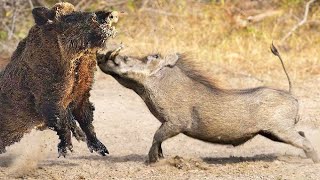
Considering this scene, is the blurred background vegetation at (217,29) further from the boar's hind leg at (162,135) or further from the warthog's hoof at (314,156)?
the boar's hind leg at (162,135)

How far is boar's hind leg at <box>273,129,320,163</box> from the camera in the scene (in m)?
7.07

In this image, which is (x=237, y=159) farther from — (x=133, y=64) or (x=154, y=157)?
(x=133, y=64)

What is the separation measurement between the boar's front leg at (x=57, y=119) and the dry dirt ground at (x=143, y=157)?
20.2 inches

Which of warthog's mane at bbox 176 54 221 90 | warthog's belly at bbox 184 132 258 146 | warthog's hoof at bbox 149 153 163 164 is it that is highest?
warthog's mane at bbox 176 54 221 90

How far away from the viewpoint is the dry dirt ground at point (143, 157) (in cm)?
680

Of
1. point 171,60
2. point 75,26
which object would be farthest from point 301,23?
point 75,26

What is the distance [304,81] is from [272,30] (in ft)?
7.18

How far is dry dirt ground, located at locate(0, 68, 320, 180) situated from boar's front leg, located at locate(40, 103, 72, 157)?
0.51m

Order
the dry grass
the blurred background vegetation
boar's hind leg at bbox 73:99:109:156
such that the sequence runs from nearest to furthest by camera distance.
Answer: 1. boar's hind leg at bbox 73:99:109:156
2. the dry grass
3. the blurred background vegetation

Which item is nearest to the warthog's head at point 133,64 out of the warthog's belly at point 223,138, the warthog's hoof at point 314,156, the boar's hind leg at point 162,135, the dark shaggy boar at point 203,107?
the dark shaggy boar at point 203,107

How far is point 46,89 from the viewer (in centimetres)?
632

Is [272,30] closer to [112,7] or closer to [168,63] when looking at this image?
[112,7]

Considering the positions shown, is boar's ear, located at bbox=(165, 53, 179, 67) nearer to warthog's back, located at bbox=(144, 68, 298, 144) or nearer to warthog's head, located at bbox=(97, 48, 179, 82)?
warthog's head, located at bbox=(97, 48, 179, 82)

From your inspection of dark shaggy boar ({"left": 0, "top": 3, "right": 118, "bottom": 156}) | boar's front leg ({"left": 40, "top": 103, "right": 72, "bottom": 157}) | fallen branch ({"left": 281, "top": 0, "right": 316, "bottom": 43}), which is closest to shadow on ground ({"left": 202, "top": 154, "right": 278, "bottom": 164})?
dark shaggy boar ({"left": 0, "top": 3, "right": 118, "bottom": 156})
